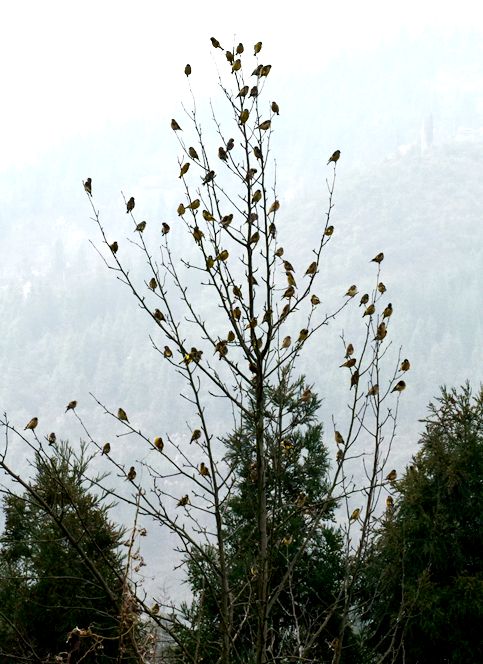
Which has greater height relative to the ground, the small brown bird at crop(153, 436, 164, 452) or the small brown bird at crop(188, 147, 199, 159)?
the small brown bird at crop(188, 147, 199, 159)

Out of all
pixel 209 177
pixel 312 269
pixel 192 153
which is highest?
pixel 192 153

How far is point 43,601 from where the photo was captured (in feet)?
32.3

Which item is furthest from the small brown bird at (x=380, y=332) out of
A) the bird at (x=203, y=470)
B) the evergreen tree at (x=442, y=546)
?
the evergreen tree at (x=442, y=546)

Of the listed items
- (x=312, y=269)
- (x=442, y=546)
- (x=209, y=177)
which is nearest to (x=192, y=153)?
(x=209, y=177)

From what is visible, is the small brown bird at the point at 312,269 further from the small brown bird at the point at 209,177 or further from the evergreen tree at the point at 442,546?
the evergreen tree at the point at 442,546

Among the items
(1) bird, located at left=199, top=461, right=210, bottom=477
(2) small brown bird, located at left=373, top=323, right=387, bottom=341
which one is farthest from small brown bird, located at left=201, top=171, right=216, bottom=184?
(1) bird, located at left=199, top=461, right=210, bottom=477

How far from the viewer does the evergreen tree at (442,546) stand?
1002 centimetres

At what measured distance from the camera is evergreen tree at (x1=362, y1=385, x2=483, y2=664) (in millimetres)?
10016

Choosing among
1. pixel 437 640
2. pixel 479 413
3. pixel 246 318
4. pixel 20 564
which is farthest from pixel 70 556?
pixel 246 318

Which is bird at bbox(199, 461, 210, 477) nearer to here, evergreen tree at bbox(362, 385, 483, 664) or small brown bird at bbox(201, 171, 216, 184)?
small brown bird at bbox(201, 171, 216, 184)

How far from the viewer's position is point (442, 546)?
34.6 ft

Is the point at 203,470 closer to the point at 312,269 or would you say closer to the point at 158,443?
the point at 158,443

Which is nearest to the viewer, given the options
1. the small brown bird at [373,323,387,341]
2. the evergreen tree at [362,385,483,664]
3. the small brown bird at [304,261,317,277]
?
the small brown bird at [373,323,387,341]

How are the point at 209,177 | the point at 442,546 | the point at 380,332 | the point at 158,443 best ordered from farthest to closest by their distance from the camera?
1. the point at 442,546
2. the point at 209,177
3. the point at 380,332
4. the point at 158,443
